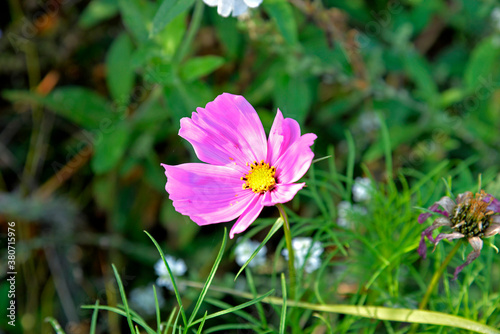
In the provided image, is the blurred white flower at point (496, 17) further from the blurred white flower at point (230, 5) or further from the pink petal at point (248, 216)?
the pink petal at point (248, 216)

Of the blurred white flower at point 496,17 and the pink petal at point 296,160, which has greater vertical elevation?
the blurred white flower at point 496,17

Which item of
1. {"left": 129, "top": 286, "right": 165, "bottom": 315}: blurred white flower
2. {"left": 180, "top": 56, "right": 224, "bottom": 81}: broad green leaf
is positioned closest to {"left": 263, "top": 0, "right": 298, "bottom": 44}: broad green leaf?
{"left": 180, "top": 56, "right": 224, "bottom": 81}: broad green leaf

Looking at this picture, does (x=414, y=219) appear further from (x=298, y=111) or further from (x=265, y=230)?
(x=265, y=230)

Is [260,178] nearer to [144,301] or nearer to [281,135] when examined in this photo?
[281,135]

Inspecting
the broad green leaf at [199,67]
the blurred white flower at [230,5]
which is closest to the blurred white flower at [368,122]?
the broad green leaf at [199,67]

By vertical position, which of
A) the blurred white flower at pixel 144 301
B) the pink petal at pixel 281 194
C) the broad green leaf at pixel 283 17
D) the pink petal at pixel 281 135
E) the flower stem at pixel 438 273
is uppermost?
the broad green leaf at pixel 283 17

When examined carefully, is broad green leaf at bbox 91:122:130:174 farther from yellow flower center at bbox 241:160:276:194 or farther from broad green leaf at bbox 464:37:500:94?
broad green leaf at bbox 464:37:500:94

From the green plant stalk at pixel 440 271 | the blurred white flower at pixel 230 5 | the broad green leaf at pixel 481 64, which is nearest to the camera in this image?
the green plant stalk at pixel 440 271
